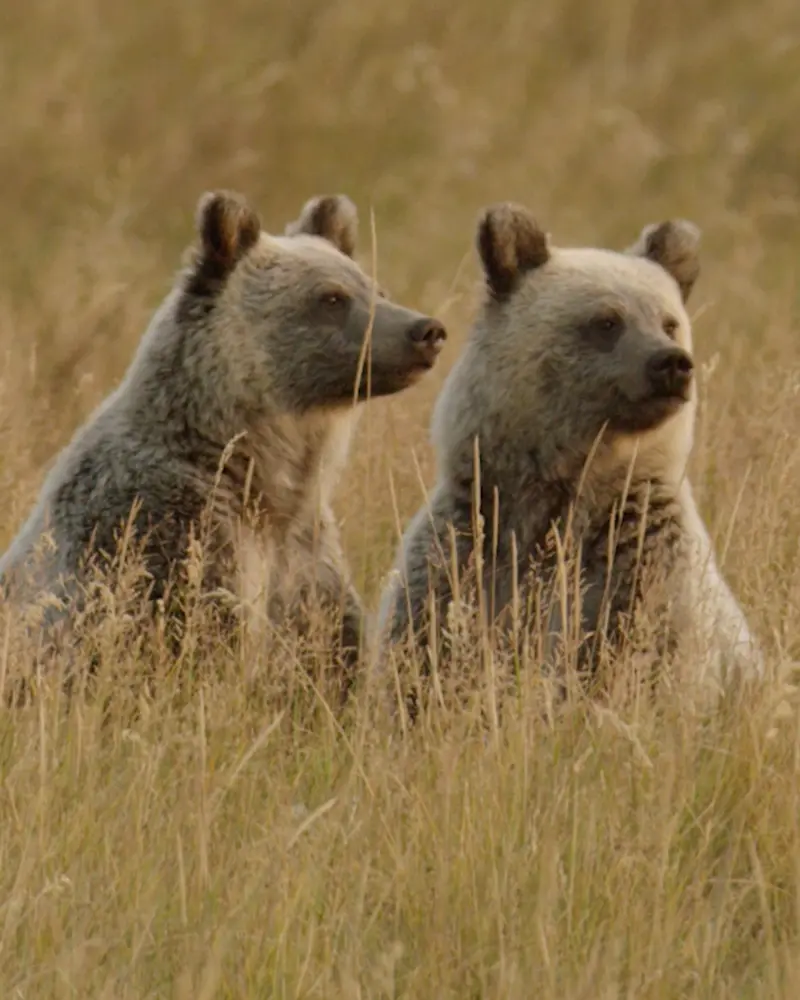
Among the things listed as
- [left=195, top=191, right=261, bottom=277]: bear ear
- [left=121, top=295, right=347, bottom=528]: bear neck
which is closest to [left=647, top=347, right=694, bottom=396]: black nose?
[left=121, top=295, right=347, bottom=528]: bear neck

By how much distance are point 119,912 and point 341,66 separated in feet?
36.8

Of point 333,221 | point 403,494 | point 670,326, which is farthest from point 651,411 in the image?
point 403,494

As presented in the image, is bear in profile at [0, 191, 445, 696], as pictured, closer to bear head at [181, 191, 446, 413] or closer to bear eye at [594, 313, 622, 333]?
bear head at [181, 191, 446, 413]

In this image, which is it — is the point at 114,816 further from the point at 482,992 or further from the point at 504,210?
the point at 504,210

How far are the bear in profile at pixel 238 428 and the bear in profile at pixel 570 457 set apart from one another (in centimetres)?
25

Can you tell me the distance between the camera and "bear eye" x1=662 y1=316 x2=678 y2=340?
569 cm

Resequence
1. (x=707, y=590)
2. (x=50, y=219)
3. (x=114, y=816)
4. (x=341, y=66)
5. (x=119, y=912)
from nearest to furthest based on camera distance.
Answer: (x=119, y=912)
(x=114, y=816)
(x=707, y=590)
(x=50, y=219)
(x=341, y=66)

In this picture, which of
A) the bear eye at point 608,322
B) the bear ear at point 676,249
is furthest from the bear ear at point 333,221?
the bear eye at point 608,322

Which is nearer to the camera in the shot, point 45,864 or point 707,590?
point 45,864

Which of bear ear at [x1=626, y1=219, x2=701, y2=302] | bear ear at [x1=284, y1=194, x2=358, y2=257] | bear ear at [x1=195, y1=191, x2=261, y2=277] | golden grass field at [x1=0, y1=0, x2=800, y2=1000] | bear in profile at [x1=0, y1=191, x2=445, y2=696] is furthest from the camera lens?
bear ear at [x1=284, y1=194, x2=358, y2=257]

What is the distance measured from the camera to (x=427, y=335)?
18.9 ft

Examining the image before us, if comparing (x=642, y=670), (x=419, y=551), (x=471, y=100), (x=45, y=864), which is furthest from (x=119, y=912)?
(x=471, y=100)

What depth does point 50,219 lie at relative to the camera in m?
11.8

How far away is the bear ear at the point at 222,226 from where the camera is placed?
599 centimetres
